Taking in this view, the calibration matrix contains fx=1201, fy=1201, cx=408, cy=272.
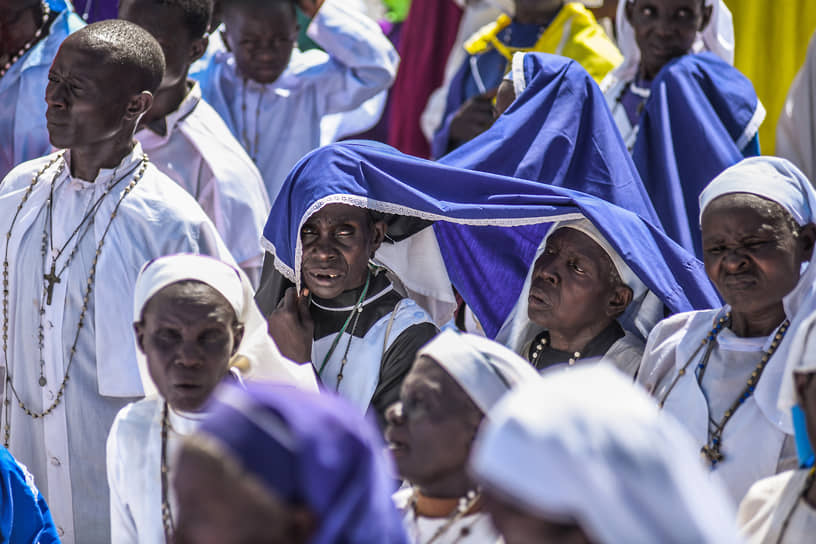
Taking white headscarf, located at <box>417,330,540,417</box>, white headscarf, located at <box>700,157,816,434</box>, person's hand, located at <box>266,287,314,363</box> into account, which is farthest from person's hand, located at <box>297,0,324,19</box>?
white headscarf, located at <box>417,330,540,417</box>

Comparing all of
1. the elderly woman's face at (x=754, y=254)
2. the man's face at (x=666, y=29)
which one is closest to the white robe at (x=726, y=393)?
the elderly woman's face at (x=754, y=254)

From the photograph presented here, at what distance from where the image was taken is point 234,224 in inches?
213

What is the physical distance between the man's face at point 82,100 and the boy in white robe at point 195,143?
897 millimetres

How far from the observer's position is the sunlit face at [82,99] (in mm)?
4562

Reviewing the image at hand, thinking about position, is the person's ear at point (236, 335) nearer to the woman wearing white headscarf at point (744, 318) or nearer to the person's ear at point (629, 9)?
the woman wearing white headscarf at point (744, 318)

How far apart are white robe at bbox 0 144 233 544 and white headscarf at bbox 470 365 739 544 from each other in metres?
2.71

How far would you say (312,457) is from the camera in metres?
1.96

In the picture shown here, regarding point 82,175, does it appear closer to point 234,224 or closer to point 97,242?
point 97,242

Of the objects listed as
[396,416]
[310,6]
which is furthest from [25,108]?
[396,416]

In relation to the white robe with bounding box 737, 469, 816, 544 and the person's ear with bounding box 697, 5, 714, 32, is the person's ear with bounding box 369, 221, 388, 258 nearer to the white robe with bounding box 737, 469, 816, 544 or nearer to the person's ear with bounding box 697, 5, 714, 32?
the white robe with bounding box 737, 469, 816, 544

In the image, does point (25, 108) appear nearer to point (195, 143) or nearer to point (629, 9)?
point (195, 143)

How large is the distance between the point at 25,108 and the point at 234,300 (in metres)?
2.54

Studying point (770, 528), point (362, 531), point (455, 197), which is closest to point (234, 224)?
point (455, 197)

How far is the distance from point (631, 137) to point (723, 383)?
2431mm
